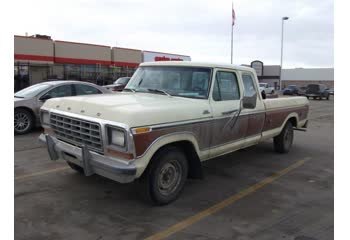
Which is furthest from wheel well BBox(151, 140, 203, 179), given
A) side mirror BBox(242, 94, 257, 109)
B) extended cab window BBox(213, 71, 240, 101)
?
side mirror BBox(242, 94, 257, 109)

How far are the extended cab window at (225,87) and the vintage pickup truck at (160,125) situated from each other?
0.06ft

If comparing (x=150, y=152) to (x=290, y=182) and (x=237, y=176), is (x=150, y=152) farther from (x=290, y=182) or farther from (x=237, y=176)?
(x=290, y=182)

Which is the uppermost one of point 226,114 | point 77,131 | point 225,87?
point 225,87

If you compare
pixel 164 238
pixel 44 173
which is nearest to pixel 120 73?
pixel 44 173

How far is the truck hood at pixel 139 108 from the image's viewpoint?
4012 mm

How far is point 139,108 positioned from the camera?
4176mm

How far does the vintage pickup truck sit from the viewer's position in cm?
404

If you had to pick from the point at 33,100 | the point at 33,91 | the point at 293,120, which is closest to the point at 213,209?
the point at 293,120

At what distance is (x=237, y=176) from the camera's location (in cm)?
612

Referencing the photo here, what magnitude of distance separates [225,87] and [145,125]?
6.91 ft

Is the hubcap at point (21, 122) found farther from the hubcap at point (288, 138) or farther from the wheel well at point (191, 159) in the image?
the hubcap at point (288, 138)

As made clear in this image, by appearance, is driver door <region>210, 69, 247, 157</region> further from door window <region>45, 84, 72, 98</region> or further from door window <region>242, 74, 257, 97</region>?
door window <region>45, 84, 72, 98</region>

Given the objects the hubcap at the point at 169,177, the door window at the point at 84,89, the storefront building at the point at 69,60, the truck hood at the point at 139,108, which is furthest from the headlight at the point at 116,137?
the storefront building at the point at 69,60

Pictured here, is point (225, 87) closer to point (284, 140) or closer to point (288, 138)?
point (284, 140)
